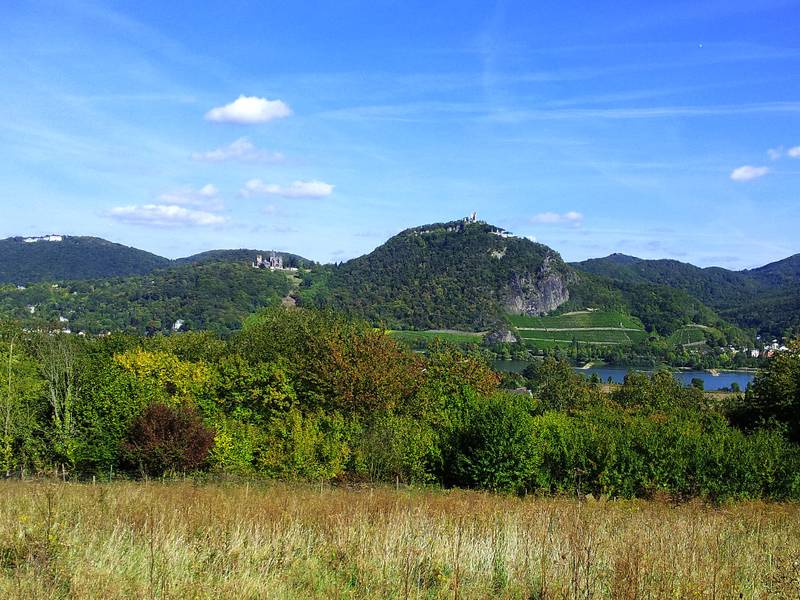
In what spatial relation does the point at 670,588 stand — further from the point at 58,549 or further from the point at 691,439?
the point at 691,439

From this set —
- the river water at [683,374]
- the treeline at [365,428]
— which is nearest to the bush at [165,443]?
the treeline at [365,428]

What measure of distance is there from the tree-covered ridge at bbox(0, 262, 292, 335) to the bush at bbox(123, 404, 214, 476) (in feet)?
391

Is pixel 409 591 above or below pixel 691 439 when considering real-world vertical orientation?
above

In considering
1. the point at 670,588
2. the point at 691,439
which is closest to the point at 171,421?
the point at 691,439

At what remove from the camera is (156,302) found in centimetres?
17050

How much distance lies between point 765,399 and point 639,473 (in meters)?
13.0

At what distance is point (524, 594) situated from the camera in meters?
4.88

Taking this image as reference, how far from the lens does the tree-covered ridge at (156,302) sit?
483 ft

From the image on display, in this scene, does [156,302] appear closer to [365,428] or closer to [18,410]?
[18,410]

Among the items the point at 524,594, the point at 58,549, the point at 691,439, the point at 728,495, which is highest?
the point at 58,549

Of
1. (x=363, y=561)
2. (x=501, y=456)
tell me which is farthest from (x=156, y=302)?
(x=363, y=561)

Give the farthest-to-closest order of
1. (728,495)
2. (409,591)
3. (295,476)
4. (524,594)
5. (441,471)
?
(441,471) < (295,476) < (728,495) < (524,594) < (409,591)

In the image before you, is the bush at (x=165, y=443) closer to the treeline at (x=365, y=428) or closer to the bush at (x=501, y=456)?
the treeline at (x=365, y=428)

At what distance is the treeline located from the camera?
17.2 m
